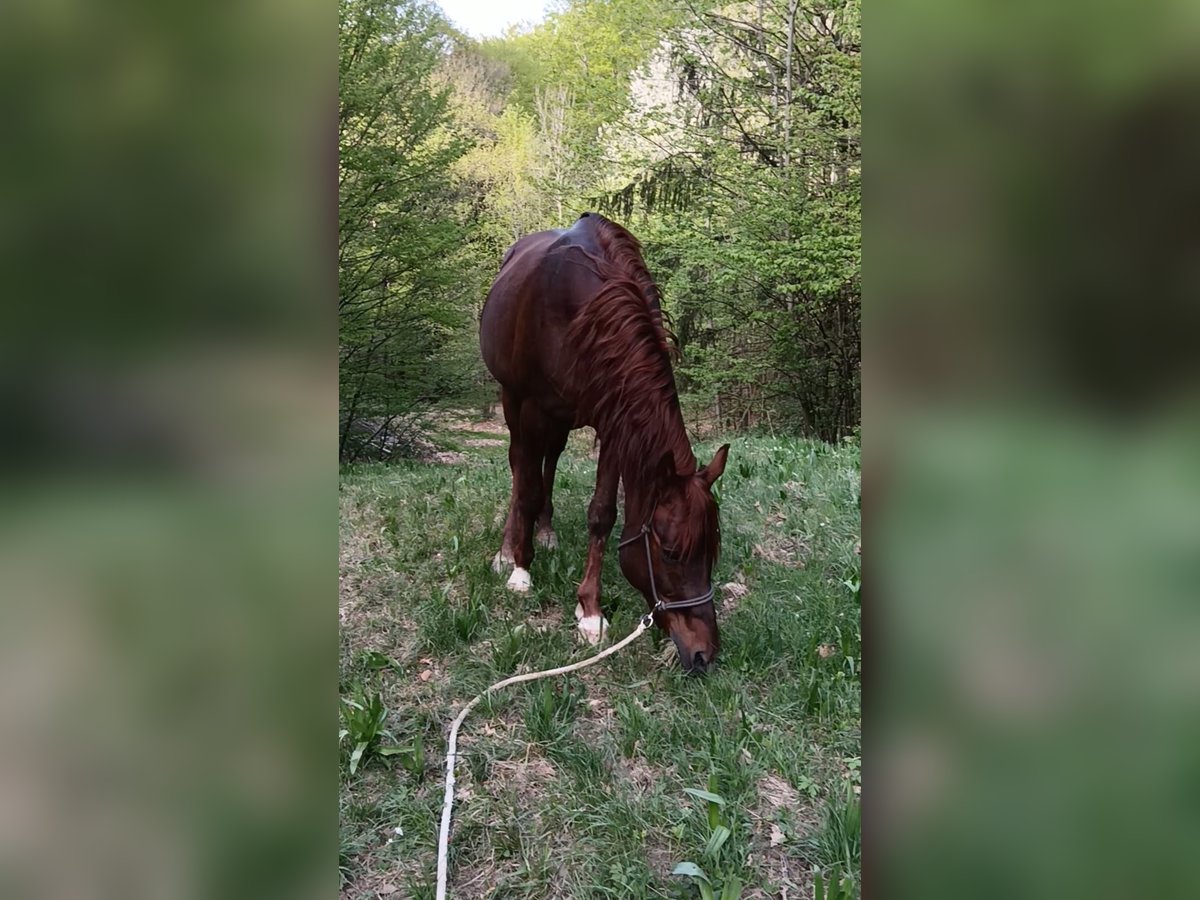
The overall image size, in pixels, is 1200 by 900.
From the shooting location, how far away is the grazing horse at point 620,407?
2.90 m

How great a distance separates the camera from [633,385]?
295 centimetres

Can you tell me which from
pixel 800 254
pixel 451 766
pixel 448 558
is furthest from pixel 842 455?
pixel 451 766

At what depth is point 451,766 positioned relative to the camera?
224 cm

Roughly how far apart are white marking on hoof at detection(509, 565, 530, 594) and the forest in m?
3.61

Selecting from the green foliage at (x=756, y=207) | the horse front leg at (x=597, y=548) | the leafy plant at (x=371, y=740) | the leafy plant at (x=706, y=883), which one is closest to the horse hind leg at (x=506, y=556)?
the horse front leg at (x=597, y=548)

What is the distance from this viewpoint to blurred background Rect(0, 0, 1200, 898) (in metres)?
0.54

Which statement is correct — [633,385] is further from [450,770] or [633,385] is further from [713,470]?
[450,770]

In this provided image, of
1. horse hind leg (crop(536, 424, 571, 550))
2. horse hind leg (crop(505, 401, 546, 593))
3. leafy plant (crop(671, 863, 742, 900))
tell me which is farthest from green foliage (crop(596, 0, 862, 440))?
leafy plant (crop(671, 863, 742, 900))

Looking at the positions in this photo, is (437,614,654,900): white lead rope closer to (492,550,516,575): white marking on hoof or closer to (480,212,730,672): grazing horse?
(480,212,730,672): grazing horse
